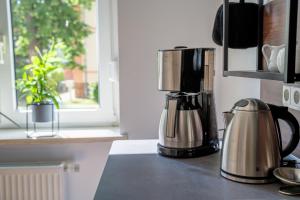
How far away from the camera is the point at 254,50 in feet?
4.79

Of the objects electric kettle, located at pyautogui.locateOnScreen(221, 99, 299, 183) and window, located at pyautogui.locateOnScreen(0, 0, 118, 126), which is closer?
electric kettle, located at pyautogui.locateOnScreen(221, 99, 299, 183)

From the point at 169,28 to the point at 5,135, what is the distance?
1.09 m

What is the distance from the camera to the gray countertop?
81 cm

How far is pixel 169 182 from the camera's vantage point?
2.96ft

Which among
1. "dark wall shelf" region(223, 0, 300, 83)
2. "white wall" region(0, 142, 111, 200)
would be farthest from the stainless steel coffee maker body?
"white wall" region(0, 142, 111, 200)

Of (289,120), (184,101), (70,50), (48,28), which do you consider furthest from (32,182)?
(289,120)

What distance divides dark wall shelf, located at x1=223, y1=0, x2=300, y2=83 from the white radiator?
1.07 metres

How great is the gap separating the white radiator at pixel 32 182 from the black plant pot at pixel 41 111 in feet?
0.84

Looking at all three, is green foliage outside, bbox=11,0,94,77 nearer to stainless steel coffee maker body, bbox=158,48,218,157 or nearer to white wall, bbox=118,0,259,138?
white wall, bbox=118,0,259,138

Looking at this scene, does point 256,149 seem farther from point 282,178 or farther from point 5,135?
point 5,135

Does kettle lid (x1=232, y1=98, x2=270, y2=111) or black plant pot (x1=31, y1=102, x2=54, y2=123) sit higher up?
kettle lid (x1=232, y1=98, x2=270, y2=111)

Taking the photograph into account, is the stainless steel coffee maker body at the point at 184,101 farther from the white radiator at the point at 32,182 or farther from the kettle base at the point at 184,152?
the white radiator at the point at 32,182

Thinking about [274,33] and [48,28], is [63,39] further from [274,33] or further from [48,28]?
[274,33]

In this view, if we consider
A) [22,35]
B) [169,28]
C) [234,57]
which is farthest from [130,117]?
[22,35]
